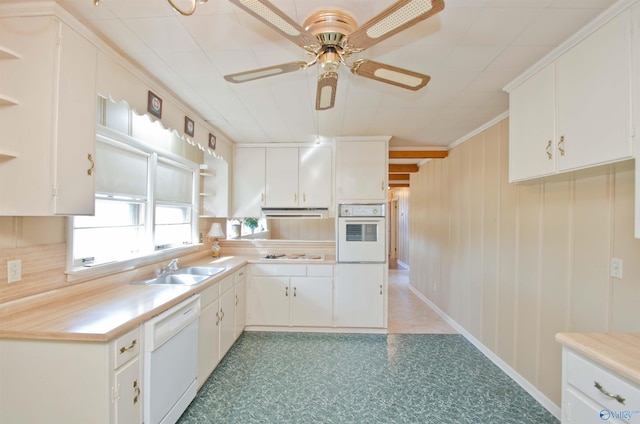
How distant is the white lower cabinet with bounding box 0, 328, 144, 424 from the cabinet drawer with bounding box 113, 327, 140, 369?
49 millimetres

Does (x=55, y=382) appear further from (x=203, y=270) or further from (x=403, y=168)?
(x=403, y=168)

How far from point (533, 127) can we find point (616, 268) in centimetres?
99

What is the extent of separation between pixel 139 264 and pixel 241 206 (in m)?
1.61

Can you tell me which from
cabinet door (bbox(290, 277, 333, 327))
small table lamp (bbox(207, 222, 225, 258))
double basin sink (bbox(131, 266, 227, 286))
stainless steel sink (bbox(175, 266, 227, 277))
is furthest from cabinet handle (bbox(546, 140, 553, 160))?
small table lamp (bbox(207, 222, 225, 258))

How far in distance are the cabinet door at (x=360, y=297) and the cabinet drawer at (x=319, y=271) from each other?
104 millimetres

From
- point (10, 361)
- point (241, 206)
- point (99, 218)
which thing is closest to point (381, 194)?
point (241, 206)

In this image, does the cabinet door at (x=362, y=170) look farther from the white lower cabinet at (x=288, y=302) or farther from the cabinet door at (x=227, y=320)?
the cabinet door at (x=227, y=320)

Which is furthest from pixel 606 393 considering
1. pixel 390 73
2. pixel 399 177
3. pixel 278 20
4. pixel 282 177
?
pixel 399 177

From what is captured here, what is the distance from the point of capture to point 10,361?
49.8 inches

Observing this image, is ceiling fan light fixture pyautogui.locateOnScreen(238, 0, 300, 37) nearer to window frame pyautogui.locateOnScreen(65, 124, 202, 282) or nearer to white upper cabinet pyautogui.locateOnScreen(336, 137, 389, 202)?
window frame pyautogui.locateOnScreen(65, 124, 202, 282)

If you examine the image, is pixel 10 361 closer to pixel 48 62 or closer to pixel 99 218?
pixel 99 218

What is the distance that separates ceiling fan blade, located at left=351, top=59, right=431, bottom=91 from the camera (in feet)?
4.42

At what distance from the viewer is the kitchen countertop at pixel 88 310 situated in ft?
4.08

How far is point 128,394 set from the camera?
1.40 meters
